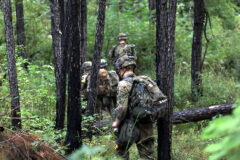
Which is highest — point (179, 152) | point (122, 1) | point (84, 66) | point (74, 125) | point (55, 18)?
A: point (122, 1)

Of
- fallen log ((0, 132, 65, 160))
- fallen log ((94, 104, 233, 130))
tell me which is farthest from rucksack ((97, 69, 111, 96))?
fallen log ((0, 132, 65, 160))

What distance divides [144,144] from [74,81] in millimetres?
1935

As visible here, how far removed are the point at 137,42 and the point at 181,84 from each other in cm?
499

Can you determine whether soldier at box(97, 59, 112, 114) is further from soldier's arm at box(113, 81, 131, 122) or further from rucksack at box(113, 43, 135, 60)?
soldier's arm at box(113, 81, 131, 122)

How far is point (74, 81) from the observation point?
16.8 ft

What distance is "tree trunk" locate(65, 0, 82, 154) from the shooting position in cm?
502

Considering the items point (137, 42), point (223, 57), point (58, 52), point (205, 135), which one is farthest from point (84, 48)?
point (205, 135)

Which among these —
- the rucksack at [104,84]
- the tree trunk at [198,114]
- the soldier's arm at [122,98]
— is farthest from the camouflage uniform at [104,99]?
the soldier's arm at [122,98]

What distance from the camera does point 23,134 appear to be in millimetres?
4781

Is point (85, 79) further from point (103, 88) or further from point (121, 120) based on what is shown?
point (121, 120)

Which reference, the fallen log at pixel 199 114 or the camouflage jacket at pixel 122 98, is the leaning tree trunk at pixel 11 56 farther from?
the fallen log at pixel 199 114

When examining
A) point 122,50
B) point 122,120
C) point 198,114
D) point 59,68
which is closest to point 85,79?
point 59,68

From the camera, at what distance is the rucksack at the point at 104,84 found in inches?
362

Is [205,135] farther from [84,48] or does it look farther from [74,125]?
[84,48]
